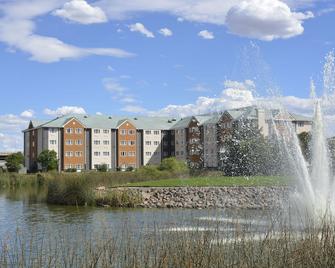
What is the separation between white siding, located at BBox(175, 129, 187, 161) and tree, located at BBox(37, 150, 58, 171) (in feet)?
76.0

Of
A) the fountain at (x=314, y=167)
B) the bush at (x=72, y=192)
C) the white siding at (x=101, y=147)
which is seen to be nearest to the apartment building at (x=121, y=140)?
the white siding at (x=101, y=147)

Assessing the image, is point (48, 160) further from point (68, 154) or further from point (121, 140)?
point (121, 140)

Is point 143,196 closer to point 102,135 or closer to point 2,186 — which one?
point 2,186

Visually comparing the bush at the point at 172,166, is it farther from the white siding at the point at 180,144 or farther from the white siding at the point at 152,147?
the white siding at the point at 152,147

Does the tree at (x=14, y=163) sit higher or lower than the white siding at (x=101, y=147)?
lower

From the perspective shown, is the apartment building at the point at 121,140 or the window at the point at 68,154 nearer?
the apartment building at the point at 121,140

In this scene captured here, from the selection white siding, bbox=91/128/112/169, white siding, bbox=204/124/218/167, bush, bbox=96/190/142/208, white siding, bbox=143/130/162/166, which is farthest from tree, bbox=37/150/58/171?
bush, bbox=96/190/142/208

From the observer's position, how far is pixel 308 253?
8383mm

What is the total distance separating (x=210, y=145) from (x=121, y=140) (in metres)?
17.2

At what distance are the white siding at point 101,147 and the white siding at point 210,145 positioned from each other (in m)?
17.3

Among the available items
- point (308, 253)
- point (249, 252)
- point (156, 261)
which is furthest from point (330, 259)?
point (156, 261)

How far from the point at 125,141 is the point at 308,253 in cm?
9031

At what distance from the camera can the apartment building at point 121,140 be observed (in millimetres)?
90519

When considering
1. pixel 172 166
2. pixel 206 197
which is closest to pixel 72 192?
pixel 206 197
